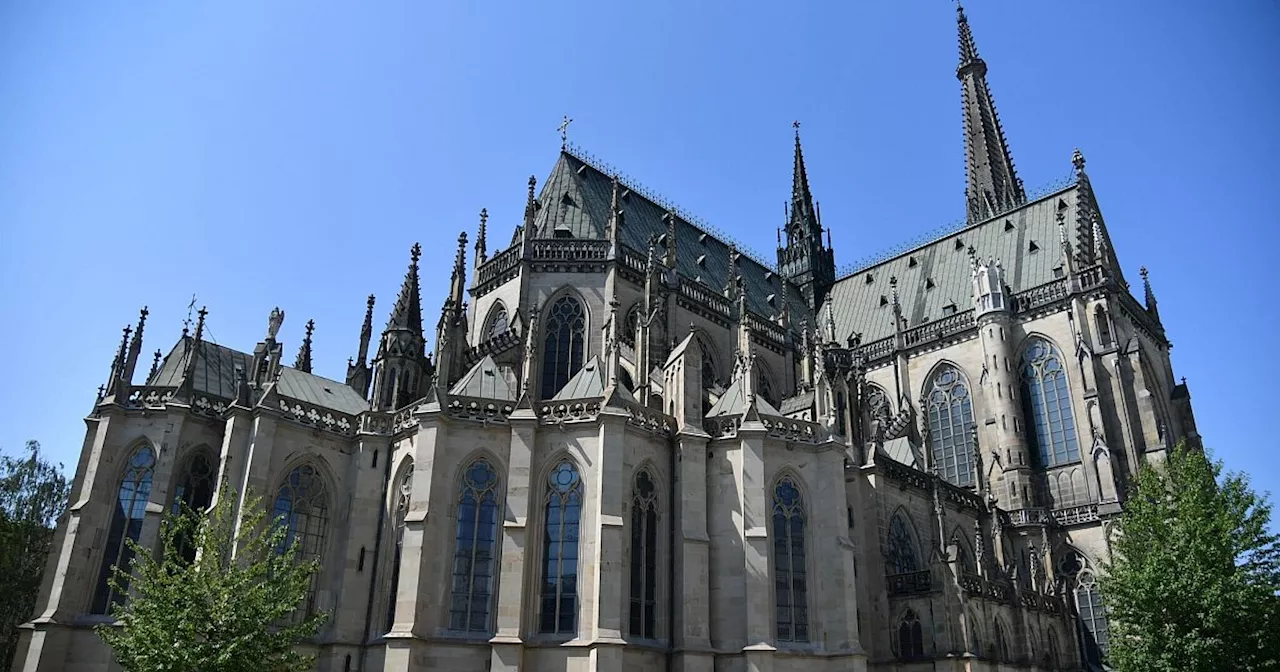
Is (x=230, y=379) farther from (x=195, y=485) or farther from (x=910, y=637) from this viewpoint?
(x=910, y=637)

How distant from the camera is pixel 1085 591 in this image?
4053 centimetres

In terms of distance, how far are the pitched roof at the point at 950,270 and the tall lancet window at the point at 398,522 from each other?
1364 inches

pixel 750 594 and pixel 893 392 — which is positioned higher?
pixel 893 392

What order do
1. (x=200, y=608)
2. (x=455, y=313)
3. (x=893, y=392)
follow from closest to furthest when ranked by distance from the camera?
(x=200, y=608) < (x=455, y=313) < (x=893, y=392)

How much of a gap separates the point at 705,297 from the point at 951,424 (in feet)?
57.3

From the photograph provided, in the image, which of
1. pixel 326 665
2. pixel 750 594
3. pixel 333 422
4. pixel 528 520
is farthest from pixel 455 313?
pixel 750 594

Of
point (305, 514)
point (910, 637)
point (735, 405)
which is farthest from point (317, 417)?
point (910, 637)

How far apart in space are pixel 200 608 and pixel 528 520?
9102 millimetres

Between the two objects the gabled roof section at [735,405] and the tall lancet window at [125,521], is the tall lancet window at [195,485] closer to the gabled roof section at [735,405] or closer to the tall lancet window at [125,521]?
the tall lancet window at [125,521]

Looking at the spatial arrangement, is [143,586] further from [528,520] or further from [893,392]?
[893,392]

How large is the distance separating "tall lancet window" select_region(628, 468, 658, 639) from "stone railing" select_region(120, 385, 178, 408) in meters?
15.6

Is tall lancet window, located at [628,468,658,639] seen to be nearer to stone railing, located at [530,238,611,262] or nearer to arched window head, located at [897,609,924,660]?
arched window head, located at [897,609,924,660]

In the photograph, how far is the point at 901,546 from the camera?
3559 centimetres

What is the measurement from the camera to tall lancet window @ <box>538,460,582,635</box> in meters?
25.7
